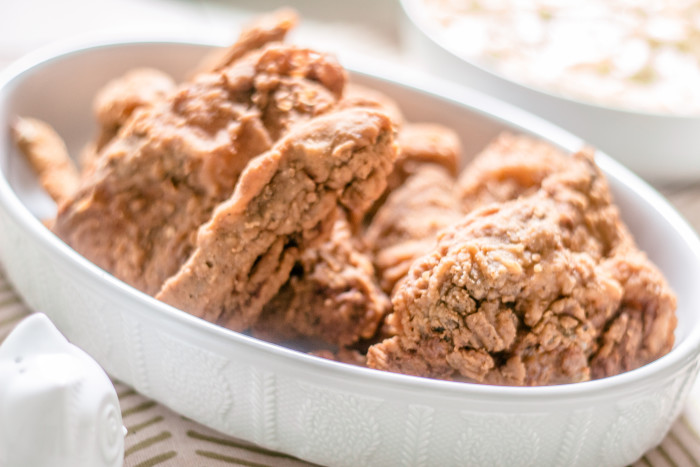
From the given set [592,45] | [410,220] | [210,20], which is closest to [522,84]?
[592,45]

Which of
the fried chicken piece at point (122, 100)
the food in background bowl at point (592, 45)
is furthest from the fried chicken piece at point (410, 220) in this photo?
the food in background bowl at point (592, 45)

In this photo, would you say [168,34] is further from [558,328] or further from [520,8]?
[558,328]

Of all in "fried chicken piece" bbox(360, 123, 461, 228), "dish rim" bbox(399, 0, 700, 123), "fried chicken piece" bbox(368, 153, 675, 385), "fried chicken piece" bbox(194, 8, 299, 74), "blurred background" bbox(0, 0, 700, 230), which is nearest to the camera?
"fried chicken piece" bbox(368, 153, 675, 385)

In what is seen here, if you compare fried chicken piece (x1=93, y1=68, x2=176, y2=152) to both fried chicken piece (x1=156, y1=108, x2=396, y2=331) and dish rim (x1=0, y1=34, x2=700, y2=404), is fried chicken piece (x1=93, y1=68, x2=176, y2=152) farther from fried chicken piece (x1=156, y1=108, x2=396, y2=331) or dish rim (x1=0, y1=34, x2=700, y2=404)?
fried chicken piece (x1=156, y1=108, x2=396, y2=331)

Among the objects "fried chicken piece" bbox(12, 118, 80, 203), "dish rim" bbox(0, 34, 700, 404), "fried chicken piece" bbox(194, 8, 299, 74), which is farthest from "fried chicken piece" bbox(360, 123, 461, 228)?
"fried chicken piece" bbox(12, 118, 80, 203)

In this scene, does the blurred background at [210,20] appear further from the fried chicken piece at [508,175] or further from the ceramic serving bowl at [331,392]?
the ceramic serving bowl at [331,392]

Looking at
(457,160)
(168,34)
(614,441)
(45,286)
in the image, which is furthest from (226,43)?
(614,441)

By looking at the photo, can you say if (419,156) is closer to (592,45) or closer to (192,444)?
(192,444)
